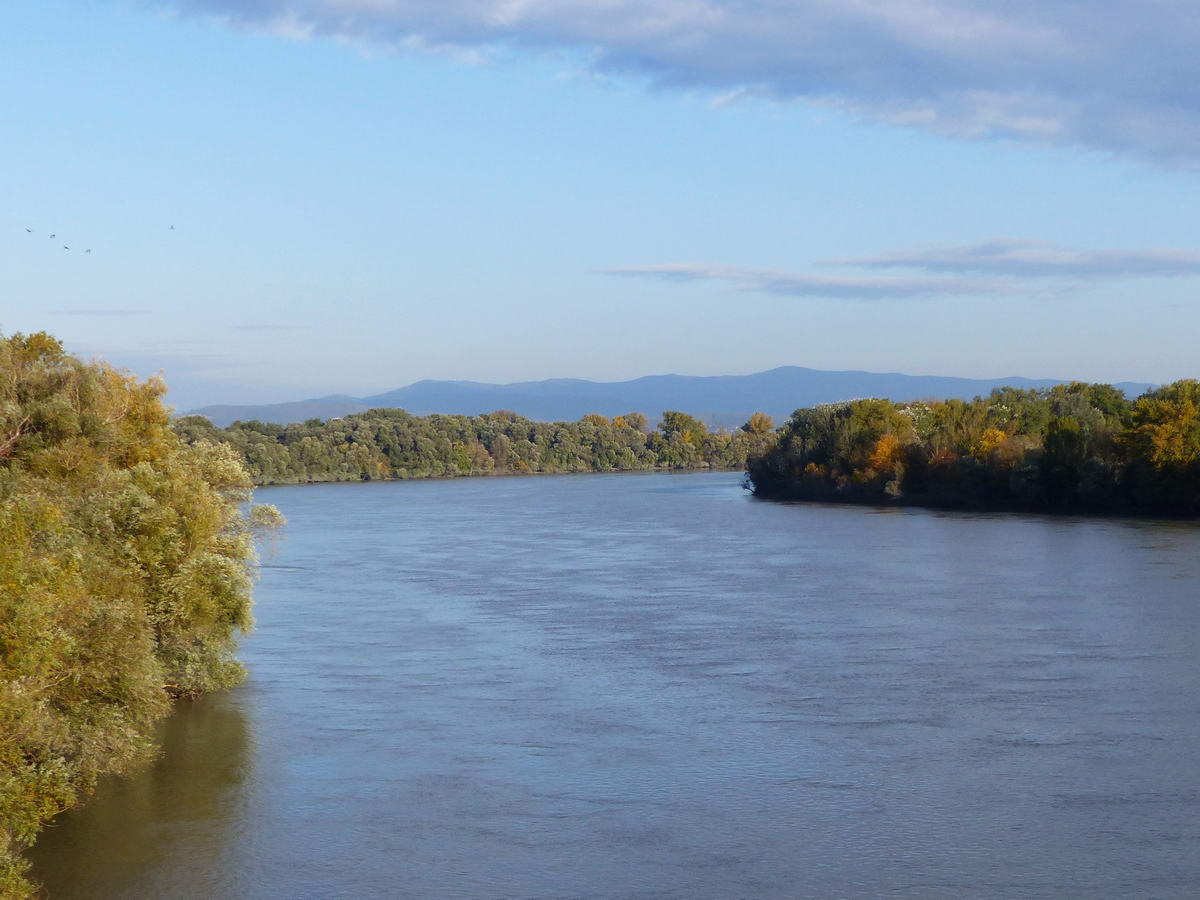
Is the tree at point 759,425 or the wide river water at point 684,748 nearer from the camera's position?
the wide river water at point 684,748

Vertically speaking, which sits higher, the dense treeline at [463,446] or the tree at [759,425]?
the tree at [759,425]

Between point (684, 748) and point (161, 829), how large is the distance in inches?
255

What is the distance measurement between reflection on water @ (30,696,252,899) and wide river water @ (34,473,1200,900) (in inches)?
1.8

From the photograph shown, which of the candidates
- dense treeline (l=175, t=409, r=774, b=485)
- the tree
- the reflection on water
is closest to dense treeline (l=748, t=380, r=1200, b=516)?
dense treeline (l=175, t=409, r=774, b=485)

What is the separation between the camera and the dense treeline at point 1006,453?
161 feet

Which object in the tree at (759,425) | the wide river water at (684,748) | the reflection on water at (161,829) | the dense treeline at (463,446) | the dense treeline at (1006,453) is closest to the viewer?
the reflection on water at (161,829)

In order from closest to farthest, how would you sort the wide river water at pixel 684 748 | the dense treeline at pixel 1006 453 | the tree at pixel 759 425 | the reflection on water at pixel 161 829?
the reflection on water at pixel 161 829 < the wide river water at pixel 684 748 < the dense treeline at pixel 1006 453 < the tree at pixel 759 425

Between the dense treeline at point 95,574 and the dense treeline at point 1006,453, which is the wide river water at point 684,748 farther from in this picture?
the dense treeline at point 1006,453

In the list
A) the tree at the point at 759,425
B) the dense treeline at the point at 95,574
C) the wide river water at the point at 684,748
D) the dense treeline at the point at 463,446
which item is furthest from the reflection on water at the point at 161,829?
the tree at the point at 759,425

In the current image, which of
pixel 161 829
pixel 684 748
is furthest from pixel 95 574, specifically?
pixel 684 748

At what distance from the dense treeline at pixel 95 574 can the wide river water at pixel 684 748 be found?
4.43ft

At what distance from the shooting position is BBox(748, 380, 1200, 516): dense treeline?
161ft

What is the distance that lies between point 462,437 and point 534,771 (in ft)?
299

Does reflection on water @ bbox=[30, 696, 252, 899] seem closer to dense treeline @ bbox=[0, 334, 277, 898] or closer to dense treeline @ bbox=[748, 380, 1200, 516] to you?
dense treeline @ bbox=[0, 334, 277, 898]
